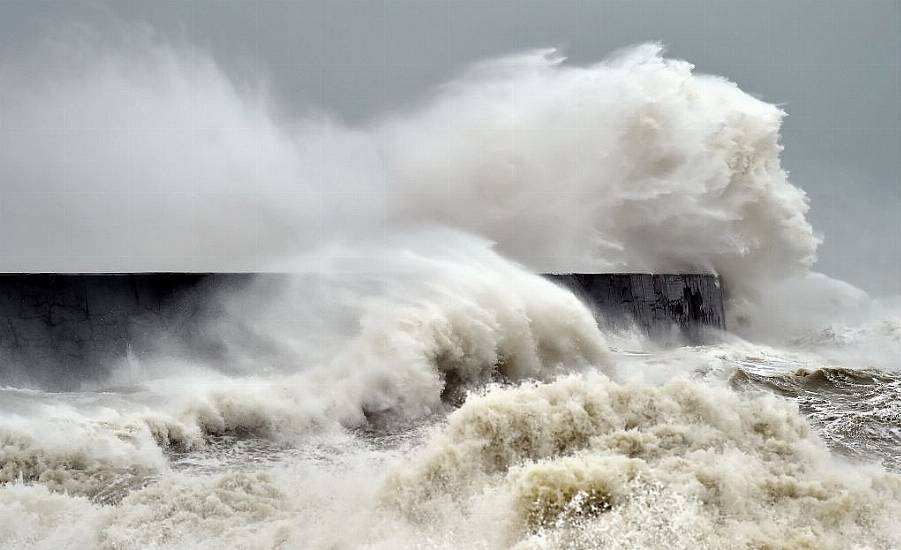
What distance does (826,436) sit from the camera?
5785mm

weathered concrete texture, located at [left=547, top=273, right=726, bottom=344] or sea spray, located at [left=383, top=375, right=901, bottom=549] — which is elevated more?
weathered concrete texture, located at [left=547, top=273, right=726, bottom=344]

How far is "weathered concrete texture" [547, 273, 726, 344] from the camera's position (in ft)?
34.7

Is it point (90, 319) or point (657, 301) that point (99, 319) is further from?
point (657, 301)

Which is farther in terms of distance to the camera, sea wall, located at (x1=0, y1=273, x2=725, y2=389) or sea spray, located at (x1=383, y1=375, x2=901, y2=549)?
sea wall, located at (x1=0, y1=273, x2=725, y2=389)

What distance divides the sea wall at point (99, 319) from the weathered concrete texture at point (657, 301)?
4269 millimetres

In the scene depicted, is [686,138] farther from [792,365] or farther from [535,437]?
[535,437]

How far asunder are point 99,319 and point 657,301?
26.1 feet

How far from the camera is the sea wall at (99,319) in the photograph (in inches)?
276

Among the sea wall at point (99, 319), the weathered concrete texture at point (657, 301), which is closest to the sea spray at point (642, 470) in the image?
the sea wall at point (99, 319)

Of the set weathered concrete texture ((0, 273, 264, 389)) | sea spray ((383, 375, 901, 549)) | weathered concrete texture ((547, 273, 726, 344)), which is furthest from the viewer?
weathered concrete texture ((547, 273, 726, 344))

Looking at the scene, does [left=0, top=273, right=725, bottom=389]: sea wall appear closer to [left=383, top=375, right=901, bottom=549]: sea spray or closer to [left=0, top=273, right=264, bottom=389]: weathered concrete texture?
[left=0, top=273, right=264, bottom=389]: weathered concrete texture

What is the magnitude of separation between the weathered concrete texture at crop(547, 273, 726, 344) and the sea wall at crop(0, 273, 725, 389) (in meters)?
4.27

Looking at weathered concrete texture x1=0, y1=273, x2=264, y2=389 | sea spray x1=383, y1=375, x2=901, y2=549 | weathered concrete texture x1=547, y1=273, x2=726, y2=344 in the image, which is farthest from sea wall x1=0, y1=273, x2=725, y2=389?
weathered concrete texture x1=547, y1=273, x2=726, y2=344

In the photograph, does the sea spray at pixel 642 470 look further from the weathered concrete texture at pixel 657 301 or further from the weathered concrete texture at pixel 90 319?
the weathered concrete texture at pixel 657 301
